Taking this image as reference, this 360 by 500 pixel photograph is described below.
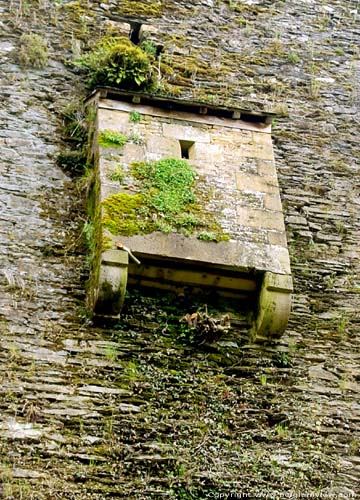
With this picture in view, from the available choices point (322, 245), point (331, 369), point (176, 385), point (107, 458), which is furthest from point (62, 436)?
point (322, 245)

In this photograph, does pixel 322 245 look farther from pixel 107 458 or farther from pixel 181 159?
pixel 107 458

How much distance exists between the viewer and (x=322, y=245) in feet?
27.1

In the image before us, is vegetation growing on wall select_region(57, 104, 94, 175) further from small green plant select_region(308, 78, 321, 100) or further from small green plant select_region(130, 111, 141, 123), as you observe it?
small green plant select_region(308, 78, 321, 100)

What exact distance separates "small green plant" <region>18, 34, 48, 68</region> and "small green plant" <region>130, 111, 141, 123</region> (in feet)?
4.93

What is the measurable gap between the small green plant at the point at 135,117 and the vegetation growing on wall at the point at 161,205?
0.56m

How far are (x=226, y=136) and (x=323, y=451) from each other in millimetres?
3034

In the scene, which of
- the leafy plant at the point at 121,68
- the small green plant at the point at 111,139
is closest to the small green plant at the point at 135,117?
the small green plant at the point at 111,139

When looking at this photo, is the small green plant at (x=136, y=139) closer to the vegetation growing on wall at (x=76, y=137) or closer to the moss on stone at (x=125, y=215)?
the vegetation growing on wall at (x=76, y=137)

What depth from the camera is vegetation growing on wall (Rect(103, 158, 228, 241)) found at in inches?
281

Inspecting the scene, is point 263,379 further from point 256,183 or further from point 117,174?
point 117,174

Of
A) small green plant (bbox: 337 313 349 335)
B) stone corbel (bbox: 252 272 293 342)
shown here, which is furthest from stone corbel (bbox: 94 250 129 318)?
small green plant (bbox: 337 313 349 335)

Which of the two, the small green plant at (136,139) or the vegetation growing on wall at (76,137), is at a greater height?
the small green plant at (136,139)

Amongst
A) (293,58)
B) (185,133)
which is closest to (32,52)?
(185,133)

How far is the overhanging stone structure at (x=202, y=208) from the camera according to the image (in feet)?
23.0
